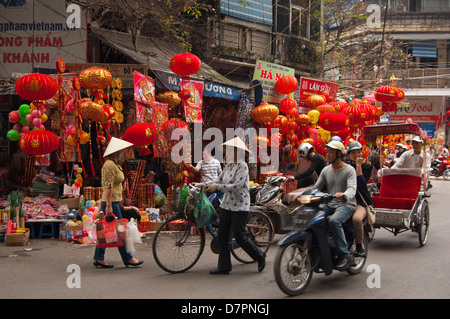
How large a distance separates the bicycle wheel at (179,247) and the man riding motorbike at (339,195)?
180cm

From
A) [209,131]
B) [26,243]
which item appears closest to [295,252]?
[26,243]

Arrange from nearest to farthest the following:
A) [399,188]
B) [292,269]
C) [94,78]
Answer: [292,269] → [94,78] → [399,188]

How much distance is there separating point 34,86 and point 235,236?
4577 millimetres

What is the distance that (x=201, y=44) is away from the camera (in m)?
15.1

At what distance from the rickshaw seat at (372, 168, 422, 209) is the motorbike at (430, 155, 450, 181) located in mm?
17295

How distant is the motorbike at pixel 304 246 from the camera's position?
505cm

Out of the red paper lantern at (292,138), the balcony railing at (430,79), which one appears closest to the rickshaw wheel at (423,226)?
the red paper lantern at (292,138)

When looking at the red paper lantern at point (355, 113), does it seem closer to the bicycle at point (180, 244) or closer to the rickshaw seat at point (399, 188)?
the rickshaw seat at point (399, 188)

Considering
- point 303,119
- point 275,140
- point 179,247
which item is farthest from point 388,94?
point 179,247

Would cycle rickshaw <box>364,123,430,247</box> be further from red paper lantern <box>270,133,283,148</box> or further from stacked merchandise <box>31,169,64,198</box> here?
stacked merchandise <box>31,169,64,198</box>

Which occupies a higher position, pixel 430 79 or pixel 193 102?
pixel 430 79

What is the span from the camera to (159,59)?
1231 centimetres

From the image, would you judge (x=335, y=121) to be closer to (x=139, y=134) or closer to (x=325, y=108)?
(x=325, y=108)

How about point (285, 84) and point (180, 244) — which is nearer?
point (180, 244)
